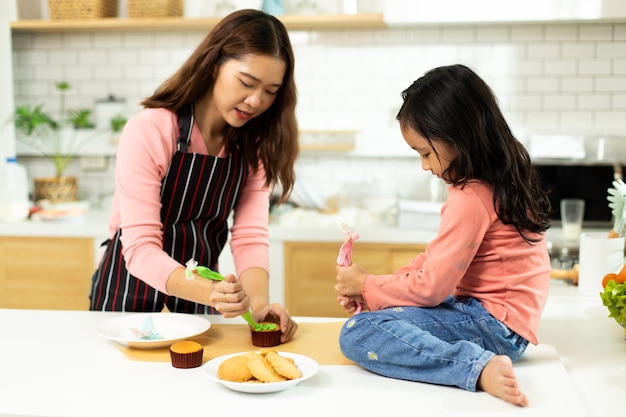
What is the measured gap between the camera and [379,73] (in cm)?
421

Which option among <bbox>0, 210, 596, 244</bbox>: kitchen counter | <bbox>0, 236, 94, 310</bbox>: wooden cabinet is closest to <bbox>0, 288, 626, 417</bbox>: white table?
<bbox>0, 210, 596, 244</bbox>: kitchen counter

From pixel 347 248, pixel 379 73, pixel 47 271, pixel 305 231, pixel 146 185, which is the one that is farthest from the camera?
pixel 379 73

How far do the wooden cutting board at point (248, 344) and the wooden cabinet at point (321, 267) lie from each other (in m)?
1.61

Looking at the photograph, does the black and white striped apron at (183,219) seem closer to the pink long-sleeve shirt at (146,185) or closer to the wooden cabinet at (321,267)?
the pink long-sleeve shirt at (146,185)

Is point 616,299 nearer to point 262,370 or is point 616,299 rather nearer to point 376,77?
point 262,370

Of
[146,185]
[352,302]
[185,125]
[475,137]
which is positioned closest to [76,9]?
[185,125]

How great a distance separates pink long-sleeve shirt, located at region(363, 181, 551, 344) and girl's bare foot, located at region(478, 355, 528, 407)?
0.21 metres

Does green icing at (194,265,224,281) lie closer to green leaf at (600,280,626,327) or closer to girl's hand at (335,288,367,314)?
girl's hand at (335,288,367,314)

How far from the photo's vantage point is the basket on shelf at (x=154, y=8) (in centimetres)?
409

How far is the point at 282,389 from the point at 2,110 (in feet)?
10.7

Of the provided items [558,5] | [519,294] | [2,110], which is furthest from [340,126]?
[519,294]

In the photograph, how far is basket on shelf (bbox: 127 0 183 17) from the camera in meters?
4.09

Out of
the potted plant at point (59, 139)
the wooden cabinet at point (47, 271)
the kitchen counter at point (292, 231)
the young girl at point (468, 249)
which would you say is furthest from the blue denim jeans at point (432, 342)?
the potted plant at point (59, 139)

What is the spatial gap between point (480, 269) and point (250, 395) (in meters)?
0.61
